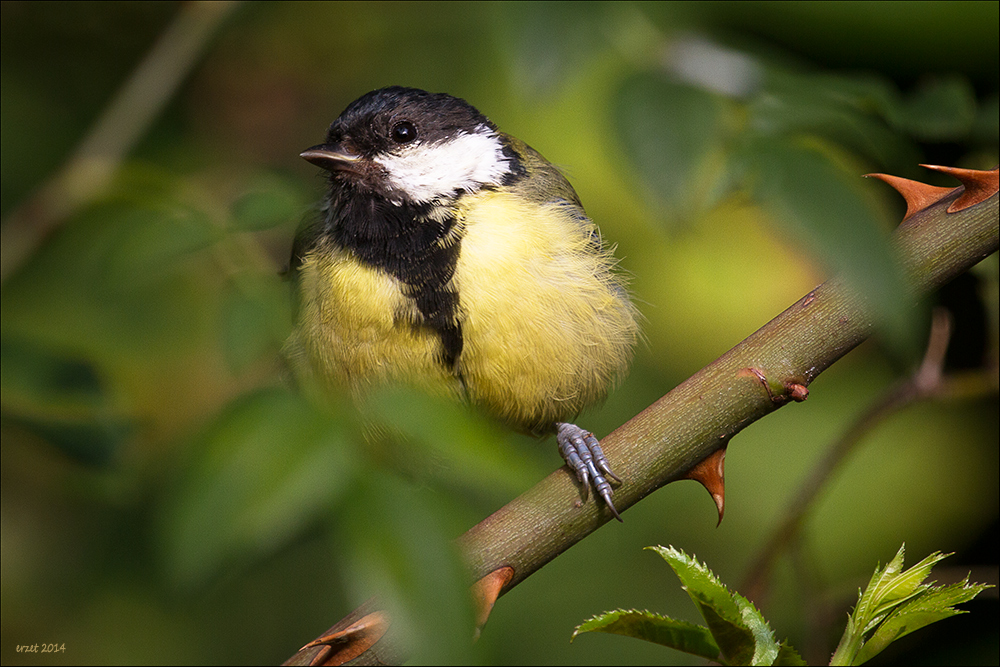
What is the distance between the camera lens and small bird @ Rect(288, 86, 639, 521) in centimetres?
132

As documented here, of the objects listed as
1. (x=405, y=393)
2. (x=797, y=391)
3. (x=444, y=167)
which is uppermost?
(x=444, y=167)

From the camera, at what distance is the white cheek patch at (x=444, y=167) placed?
4.87ft

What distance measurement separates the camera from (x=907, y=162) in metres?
1.19

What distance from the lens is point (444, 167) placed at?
1.53 meters

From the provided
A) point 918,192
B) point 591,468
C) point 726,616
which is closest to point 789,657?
point 726,616

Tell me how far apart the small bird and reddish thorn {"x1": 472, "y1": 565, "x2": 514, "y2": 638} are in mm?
332

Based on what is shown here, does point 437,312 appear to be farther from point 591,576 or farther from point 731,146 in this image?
point 591,576

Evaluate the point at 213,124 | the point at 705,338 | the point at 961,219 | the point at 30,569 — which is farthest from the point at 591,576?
the point at 213,124

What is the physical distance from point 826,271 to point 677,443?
221 mm

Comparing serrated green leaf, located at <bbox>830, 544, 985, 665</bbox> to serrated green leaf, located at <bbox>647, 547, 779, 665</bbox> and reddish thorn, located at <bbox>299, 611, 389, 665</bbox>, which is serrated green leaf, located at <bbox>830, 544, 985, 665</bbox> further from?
reddish thorn, located at <bbox>299, 611, 389, 665</bbox>

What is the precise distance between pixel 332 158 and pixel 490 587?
884 millimetres

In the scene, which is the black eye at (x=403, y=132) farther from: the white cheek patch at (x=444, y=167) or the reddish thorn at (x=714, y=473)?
the reddish thorn at (x=714, y=473)

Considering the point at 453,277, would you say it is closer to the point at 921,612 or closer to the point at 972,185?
the point at 972,185

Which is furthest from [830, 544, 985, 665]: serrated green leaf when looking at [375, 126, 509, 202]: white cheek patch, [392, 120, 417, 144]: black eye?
[392, 120, 417, 144]: black eye
